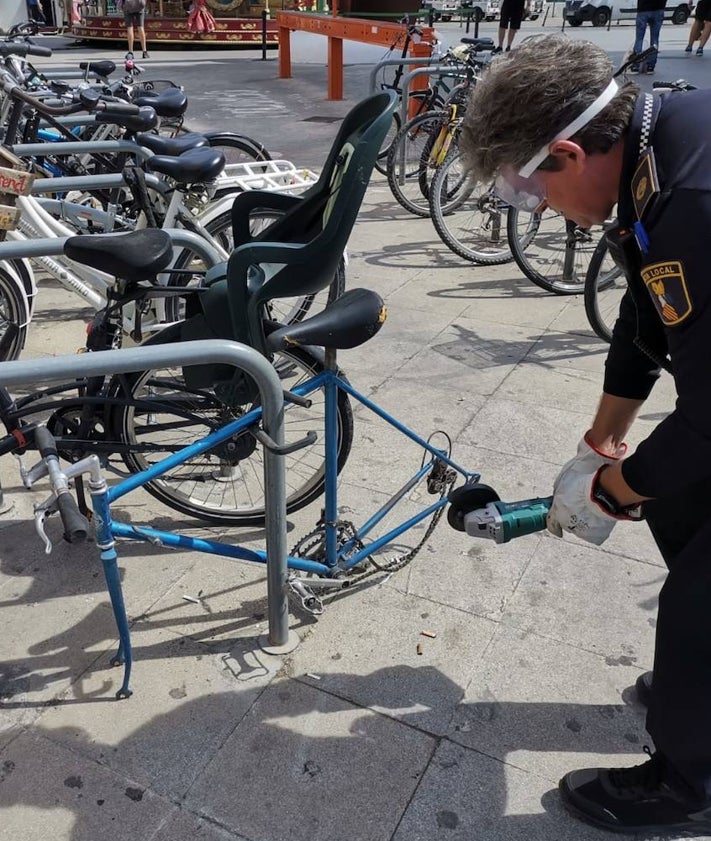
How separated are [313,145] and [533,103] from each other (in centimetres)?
896

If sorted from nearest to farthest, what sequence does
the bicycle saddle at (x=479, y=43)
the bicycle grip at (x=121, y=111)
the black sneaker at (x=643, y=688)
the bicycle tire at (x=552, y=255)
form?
the black sneaker at (x=643, y=688) < the bicycle grip at (x=121, y=111) < the bicycle tire at (x=552, y=255) < the bicycle saddle at (x=479, y=43)

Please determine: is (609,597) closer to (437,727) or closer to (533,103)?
(437,727)

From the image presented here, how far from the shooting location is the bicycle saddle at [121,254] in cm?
238

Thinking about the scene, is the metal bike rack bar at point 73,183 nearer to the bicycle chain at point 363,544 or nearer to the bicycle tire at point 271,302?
the bicycle tire at point 271,302

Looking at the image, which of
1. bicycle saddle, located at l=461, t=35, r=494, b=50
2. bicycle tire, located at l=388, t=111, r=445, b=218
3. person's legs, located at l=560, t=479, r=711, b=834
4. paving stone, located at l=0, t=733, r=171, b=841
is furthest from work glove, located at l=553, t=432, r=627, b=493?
bicycle saddle, located at l=461, t=35, r=494, b=50

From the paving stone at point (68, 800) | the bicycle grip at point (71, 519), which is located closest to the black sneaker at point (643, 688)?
the paving stone at point (68, 800)

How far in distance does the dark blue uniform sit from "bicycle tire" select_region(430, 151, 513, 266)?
4008 millimetres

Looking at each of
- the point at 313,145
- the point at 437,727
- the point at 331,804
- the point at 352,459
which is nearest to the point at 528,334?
the point at 352,459

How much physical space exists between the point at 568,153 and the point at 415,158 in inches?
252

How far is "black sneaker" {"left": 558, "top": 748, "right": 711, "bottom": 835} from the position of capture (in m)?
1.87

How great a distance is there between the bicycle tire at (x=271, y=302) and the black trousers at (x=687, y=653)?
2.12 meters

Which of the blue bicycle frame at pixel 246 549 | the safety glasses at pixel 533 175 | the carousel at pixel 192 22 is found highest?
the safety glasses at pixel 533 175

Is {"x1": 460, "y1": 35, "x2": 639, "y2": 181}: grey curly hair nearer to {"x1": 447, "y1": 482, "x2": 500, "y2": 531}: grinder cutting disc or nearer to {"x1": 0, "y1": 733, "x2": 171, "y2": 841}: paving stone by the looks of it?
{"x1": 447, "y1": 482, "x2": 500, "y2": 531}: grinder cutting disc

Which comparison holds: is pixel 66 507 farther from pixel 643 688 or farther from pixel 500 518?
pixel 643 688
